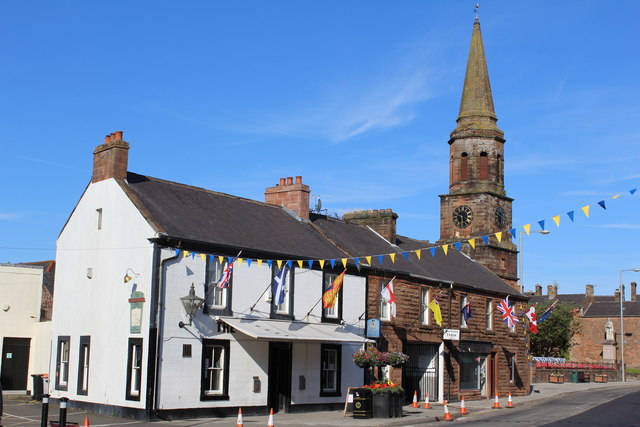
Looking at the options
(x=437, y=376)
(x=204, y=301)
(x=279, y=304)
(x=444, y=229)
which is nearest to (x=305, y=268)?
(x=279, y=304)

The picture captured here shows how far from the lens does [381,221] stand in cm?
3609

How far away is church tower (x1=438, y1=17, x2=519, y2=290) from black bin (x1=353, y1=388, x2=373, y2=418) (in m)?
27.6

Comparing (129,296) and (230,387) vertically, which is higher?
(129,296)

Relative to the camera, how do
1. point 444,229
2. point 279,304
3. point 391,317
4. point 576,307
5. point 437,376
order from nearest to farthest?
point 279,304 < point 391,317 < point 437,376 < point 444,229 < point 576,307

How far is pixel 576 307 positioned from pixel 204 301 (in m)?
76.7

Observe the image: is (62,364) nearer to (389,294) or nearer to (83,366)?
(83,366)

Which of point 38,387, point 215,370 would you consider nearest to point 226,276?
point 215,370

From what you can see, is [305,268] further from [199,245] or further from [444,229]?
[444,229]

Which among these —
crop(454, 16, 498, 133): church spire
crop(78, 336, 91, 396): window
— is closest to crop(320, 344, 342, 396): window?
crop(78, 336, 91, 396): window

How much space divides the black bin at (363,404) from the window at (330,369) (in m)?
3.19

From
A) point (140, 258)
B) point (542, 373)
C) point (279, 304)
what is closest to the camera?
point (140, 258)

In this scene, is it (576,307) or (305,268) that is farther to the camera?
(576,307)

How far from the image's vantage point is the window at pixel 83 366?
77.5ft

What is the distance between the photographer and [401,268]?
1216 inches
